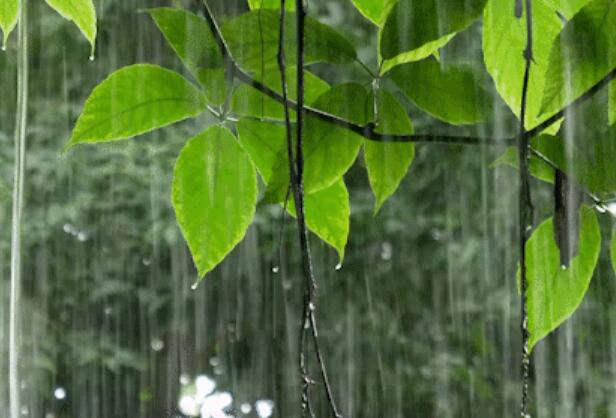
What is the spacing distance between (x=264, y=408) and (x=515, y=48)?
3.57m

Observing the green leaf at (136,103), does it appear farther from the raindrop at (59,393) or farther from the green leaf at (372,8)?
the raindrop at (59,393)

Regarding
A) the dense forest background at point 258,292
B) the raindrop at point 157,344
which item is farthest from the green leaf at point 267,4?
the raindrop at point 157,344

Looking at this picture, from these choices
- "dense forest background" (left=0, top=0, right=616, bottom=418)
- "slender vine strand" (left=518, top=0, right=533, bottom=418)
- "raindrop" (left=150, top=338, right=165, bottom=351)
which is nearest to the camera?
"slender vine strand" (left=518, top=0, right=533, bottom=418)

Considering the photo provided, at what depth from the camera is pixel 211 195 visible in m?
0.37

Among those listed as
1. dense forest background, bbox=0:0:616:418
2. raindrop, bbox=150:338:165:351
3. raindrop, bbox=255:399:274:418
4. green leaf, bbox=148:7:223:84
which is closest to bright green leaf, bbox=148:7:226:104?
green leaf, bbox=148:7:223:84

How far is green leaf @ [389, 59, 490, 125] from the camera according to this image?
357 millimetres

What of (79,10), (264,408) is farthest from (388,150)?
(264,408)

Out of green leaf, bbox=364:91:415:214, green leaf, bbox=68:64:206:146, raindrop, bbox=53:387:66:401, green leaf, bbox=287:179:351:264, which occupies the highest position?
green leaf, bbox=68:64:206:146

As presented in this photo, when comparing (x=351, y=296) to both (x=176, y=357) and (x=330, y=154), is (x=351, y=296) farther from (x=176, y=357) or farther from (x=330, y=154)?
(x=330, y=154)

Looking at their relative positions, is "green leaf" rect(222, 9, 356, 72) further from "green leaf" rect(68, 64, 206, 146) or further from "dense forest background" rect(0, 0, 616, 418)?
"dense forest background" rect(0, 0, 616, 418)

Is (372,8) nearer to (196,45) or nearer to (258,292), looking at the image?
(196,45)

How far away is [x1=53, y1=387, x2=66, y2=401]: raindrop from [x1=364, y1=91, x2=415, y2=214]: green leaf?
3.58 m

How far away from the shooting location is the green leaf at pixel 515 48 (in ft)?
1.18

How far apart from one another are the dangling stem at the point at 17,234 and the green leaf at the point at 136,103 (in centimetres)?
3
